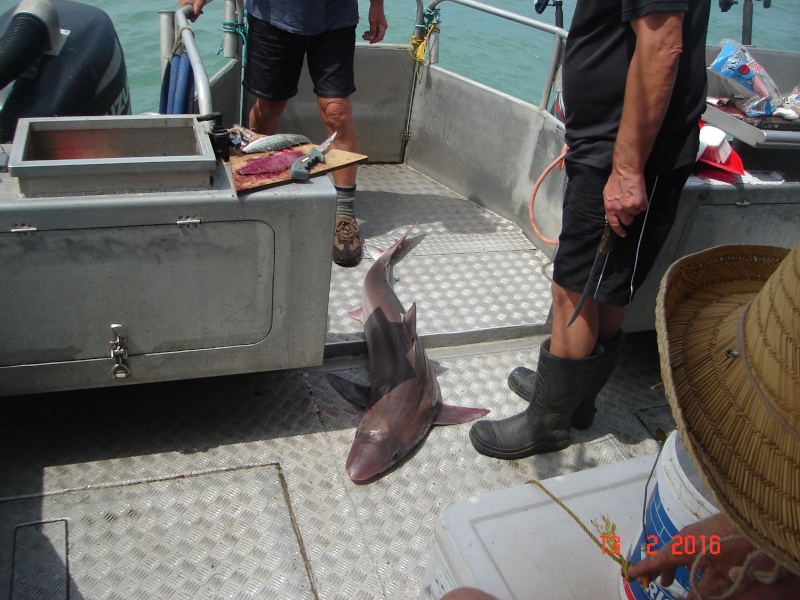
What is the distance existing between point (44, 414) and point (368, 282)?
5.06ft

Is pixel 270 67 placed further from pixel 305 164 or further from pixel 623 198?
pixel 623 198

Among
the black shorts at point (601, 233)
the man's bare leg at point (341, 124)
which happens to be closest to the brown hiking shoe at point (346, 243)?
the man's bare leg at point (341, 124)

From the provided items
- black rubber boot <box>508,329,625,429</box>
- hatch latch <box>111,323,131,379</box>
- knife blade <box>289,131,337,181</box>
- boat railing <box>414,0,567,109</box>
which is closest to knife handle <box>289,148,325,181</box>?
knife blade <box>289,131,337,181</box>

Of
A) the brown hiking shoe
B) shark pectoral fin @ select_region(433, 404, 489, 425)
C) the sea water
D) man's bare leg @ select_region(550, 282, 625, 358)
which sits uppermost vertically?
man's bare leg @ select_region(550, 282, 625, 358)

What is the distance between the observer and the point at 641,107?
6.47 feet

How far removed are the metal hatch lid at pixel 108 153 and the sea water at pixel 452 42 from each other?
9.13 m

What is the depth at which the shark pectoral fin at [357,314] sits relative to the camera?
3.32m

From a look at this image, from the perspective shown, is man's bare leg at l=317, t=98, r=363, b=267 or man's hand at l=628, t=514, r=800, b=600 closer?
man's hand at l=628, t=514, r=800, b=600

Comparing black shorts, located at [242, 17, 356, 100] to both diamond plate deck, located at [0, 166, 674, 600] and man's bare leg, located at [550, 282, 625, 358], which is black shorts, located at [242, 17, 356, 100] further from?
man's bare leg, located at [550, 282, 625, 358]

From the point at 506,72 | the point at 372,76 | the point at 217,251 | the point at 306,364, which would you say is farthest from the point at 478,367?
the point at 506,72

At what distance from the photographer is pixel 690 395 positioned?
1316 millimetres

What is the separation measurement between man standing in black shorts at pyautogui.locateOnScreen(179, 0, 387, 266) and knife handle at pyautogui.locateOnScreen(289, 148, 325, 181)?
131cm

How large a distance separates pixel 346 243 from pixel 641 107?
2075 millimetres

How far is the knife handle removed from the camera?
2.23 meters
